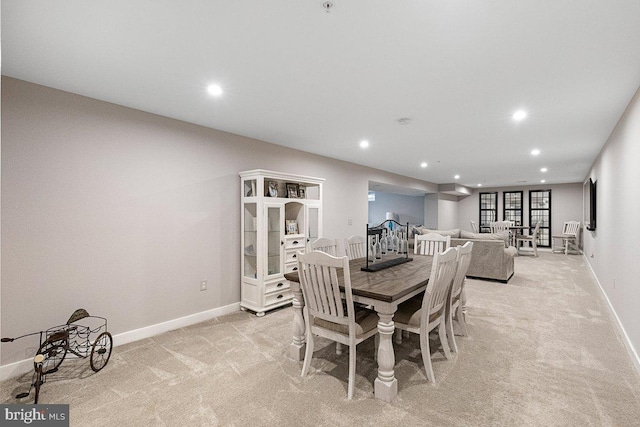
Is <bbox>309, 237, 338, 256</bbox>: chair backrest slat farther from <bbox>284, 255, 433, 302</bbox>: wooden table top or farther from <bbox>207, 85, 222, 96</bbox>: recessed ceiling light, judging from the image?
<bbox>207, 85, 222, 96</bbox>: recessed ceiling light

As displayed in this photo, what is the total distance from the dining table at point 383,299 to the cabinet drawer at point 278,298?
126 cm

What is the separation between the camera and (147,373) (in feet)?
7.93

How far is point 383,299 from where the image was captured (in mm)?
2055

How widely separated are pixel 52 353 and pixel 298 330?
183cm

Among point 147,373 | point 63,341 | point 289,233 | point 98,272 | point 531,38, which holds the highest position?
point 531,38

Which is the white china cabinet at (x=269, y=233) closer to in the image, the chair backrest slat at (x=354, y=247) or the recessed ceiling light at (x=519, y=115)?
the chair backrest slat at (x=354, y=247)

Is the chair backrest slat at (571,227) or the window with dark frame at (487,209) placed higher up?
the window with dark frame at (487,209)

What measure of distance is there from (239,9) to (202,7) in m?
0.19

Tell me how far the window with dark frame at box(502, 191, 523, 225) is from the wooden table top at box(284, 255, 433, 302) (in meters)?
10.4

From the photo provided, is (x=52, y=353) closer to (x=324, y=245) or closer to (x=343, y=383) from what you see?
(x=343, y=383)

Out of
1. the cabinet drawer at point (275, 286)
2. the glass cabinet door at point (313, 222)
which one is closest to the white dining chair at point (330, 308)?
the cabinet drawer at point (275, 286)

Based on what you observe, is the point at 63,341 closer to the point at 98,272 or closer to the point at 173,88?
the point at 98,272

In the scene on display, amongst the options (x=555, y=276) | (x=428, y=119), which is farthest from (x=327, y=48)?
(x=555, y=276)

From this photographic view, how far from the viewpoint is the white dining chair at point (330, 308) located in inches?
82.4
